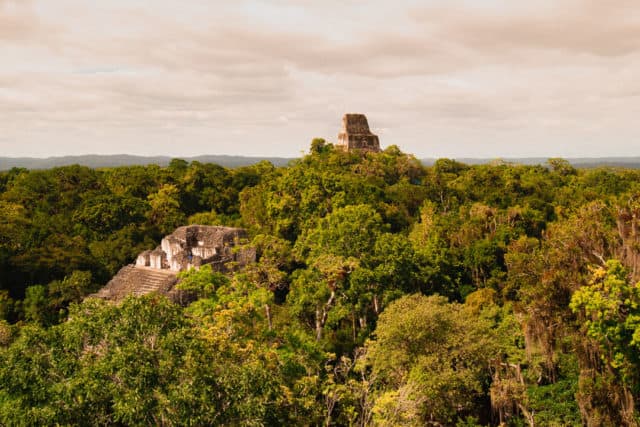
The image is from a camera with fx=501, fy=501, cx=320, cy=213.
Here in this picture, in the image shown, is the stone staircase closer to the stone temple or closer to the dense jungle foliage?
the dense jungle foliage

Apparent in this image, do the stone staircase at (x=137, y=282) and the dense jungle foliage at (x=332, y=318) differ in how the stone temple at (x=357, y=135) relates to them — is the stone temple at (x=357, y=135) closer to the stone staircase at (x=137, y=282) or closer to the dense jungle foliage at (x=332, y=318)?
the dense jungle foliage at (x=332, y=318)

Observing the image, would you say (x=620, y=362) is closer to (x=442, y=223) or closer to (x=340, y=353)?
(x=340, y=353)

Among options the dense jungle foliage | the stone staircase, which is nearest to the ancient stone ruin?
the stone staircase

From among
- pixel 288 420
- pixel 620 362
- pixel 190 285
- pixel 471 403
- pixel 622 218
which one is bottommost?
pixel 471 403

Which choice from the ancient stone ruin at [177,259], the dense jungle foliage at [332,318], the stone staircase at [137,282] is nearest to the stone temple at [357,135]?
the dense jungle foliage at [332,318]

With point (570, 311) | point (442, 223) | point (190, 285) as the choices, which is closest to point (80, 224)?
point (190, 285)

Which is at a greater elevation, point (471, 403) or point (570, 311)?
point (570, 311)

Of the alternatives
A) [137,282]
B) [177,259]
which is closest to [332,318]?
[177,259]
